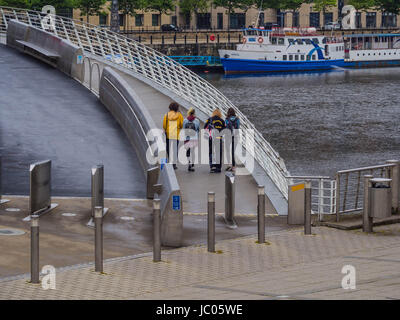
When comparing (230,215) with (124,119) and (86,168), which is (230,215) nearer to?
(86,168)

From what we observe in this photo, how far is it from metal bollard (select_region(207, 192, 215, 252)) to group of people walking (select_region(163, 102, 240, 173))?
545cm

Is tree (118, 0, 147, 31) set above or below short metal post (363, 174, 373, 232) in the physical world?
above

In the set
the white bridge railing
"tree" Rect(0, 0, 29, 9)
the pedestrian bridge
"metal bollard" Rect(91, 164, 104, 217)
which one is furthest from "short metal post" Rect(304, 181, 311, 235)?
"tree" Rect(0, 0, 29, 9)

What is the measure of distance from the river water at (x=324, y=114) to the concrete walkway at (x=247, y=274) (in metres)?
21.5

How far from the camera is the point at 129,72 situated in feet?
91.4

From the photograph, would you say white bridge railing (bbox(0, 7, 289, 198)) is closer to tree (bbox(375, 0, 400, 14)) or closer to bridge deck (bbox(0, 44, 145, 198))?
bridge deck (bbox(0, 44, 145, 198))

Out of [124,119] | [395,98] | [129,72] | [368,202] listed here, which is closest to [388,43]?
[395,98]

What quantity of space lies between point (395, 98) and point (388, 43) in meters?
40.0

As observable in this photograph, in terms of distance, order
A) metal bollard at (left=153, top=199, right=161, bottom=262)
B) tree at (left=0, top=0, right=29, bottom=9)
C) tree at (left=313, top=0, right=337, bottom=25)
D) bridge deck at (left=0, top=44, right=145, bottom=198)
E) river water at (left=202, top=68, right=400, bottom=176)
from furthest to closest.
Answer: tree at (left=313, top=0, right=337, bottom=25) → tree at (left=0, top=0, right=29, bottom=9) → river water at (left=202, top=68, right=400, bottom=176) → bridge deck at (left=0, top=44, right=145, bottom=198) → metal bollard at (left=153, top=199, right=161, bottom=262)

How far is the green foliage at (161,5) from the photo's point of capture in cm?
9650

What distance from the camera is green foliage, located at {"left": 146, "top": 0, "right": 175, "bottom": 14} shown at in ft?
317

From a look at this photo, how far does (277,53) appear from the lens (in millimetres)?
89750

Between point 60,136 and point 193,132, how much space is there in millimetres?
4052
